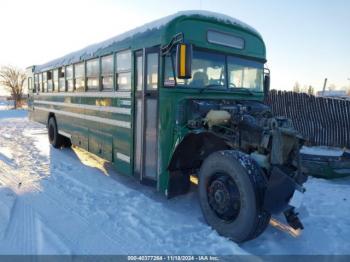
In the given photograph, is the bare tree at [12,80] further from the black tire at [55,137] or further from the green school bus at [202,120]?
the green school bus at [202,120]

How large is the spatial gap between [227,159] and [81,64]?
4.83 metres

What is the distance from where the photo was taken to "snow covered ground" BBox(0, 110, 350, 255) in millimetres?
3371

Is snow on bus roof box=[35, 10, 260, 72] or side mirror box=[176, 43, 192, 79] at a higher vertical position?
snow on bus roof box=[35, 10, 260, 72]

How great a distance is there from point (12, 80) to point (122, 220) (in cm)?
4488

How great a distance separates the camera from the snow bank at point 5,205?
3.76 meters

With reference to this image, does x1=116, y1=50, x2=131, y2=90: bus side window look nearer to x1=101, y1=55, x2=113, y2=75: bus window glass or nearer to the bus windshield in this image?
x1=101, y1=55, x2=113, y2=75: bus window glass

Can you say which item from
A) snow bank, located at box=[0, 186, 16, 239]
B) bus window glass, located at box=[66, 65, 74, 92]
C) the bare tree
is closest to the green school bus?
bus window glass, located at box=[66, 65, 74, 92]

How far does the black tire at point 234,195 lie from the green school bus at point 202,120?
11mm

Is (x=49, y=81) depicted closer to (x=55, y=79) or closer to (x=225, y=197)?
(x=55, y=79)

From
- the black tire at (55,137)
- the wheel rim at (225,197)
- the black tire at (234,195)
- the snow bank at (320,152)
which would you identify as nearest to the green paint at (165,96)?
the black tire at (234,195)

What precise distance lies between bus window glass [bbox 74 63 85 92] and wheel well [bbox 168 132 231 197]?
143 inches

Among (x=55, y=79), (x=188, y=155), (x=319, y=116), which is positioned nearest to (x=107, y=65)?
(x=188, y=155)

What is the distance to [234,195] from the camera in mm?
3502

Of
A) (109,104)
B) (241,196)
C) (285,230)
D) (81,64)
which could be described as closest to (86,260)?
(241,196)
